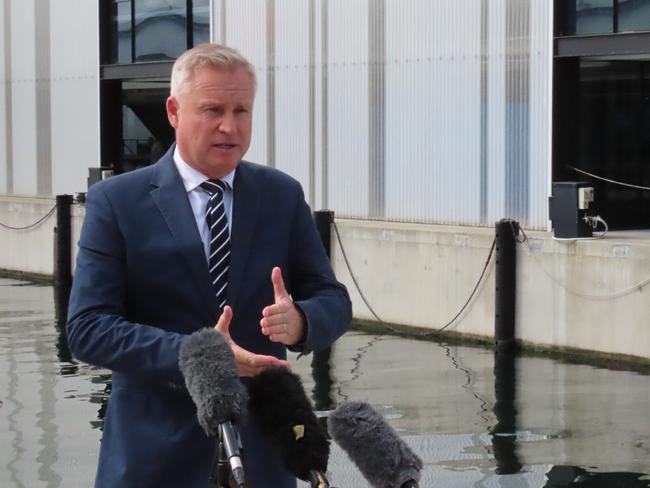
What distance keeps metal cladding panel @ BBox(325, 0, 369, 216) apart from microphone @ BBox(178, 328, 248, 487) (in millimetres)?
16091

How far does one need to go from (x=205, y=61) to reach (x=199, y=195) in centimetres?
41

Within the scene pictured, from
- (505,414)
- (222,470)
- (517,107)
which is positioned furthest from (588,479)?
(517,107)

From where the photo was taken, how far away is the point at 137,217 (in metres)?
4.08

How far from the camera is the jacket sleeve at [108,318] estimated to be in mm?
3891

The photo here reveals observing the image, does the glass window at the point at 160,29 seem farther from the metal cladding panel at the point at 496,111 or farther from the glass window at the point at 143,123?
the metal cladding panel at the point at 496,111

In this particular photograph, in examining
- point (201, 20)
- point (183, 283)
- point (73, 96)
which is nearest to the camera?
point (183, 283)

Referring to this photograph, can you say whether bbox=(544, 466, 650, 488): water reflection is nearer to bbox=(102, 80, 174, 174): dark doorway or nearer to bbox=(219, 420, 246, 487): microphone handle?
bbox=(219, 420, 246, 487): microphone handle

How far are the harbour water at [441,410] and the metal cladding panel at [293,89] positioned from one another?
4.37m

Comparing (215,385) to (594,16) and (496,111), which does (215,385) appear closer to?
(496,111)

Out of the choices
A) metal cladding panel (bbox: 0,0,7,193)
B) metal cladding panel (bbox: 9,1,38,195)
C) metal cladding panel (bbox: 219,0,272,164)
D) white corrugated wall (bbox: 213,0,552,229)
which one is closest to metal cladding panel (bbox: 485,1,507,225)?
white corrugated wall (bbox: 213,0,552,229)

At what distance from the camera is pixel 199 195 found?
4168 mm

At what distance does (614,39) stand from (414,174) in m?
3.21

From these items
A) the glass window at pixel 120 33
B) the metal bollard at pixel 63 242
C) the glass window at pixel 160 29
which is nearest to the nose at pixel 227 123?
the metal bollard at pixel 63 242

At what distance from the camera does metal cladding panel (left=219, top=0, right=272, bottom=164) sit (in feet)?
71.0
